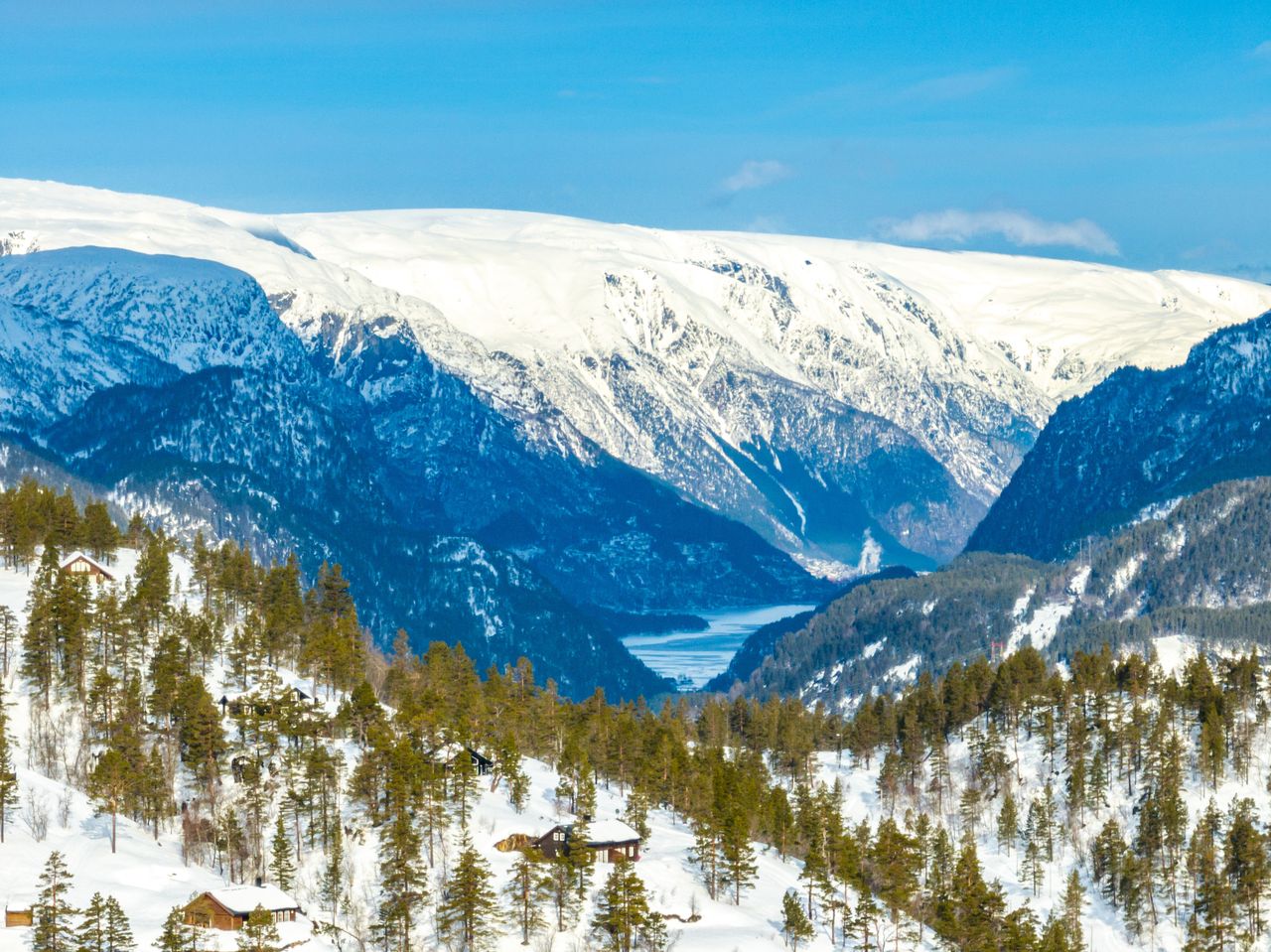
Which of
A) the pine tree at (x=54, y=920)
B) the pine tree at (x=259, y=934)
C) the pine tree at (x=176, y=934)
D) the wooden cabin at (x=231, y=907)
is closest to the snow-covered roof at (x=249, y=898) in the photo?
the wooden cabin at (x=231, y=907)

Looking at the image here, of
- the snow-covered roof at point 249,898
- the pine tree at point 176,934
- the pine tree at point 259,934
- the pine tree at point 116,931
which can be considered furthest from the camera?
the snow-covered roof at point 249,898

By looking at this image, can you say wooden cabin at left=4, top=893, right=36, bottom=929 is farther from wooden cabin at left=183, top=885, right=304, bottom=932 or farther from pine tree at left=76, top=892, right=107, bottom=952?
wooden cabin at left=183, top=885, right=304, bottom=932

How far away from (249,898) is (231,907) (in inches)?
124

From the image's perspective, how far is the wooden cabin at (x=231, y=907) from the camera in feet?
626

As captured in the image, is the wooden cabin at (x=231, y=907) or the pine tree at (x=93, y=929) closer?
the pine tree at (x=93, y=929)

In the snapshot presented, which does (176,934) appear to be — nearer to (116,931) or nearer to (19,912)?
(116,931)

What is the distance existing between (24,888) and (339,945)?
26.7 meters

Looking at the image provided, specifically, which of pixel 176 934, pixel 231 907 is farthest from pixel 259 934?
pixel 176 934

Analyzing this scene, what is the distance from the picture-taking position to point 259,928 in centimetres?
18688

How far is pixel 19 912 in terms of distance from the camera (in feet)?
607

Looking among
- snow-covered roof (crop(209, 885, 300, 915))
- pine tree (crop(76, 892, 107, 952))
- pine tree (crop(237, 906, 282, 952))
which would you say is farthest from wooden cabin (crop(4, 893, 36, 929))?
pine tree (crop(237, 906, 282, 952))

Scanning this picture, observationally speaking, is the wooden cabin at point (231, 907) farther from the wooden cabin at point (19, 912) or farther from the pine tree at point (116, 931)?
the wooden cabin at point (19, 912)

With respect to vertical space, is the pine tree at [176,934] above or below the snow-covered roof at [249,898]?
below

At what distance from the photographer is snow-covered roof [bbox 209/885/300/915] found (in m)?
192
